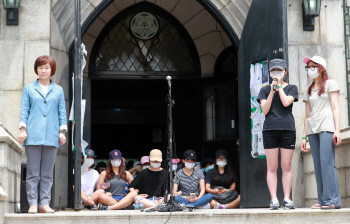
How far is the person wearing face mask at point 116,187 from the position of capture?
848cm

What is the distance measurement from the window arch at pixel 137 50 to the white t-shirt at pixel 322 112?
19.8 feet

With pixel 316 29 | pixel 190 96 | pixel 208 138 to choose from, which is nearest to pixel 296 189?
pixel 316 29

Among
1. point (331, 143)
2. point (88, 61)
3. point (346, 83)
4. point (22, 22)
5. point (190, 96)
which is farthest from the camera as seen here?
point (190, 96)

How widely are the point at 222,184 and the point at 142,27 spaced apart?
4.57 meters

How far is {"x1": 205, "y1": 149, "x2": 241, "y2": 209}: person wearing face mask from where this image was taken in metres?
9.21

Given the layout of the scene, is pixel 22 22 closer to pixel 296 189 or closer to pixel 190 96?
pixel 296 189

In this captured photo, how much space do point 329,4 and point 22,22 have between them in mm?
4856

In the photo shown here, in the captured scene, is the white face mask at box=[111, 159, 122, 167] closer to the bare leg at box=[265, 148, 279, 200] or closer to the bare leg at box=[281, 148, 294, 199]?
the bare leg at box=[265, 148, 279, 200]

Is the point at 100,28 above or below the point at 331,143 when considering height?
above

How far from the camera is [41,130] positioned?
6293mm

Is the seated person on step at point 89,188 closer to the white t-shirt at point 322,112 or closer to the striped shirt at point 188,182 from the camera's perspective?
the striped shirt at point 188,182

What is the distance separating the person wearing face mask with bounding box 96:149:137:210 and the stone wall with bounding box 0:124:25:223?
190 cm

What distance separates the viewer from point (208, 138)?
12664mm

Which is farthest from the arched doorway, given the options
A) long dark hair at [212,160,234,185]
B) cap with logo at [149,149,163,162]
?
cap with logo at [149,149,163,162]
